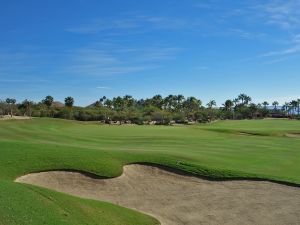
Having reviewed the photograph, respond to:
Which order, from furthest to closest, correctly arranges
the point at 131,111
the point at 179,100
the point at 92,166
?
the point at 179,100 → the point at 131,111 → the point at 92,166

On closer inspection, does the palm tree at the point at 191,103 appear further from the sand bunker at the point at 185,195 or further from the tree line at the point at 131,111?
the sand bunker at the point at 185,195

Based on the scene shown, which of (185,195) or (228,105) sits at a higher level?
(228,105)

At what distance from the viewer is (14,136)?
38469 millimetres

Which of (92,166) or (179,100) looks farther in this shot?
(179,100)

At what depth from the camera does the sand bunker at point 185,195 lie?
17297 mm

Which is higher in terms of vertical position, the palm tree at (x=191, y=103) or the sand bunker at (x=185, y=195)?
the palm tree at (x=191, y=103)

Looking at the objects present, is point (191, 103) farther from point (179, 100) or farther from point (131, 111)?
point (131, 111)

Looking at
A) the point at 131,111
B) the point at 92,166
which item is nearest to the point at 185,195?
the point at 92,166

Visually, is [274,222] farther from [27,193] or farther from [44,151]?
[44,151]

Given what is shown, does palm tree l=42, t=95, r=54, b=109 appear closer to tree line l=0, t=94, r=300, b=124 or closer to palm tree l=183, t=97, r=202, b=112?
tree line l=0, t=94, r=300, b=124

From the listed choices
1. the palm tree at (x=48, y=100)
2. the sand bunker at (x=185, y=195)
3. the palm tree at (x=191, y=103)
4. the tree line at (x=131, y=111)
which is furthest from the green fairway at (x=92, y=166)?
the palm tree at (x=191, y=103)

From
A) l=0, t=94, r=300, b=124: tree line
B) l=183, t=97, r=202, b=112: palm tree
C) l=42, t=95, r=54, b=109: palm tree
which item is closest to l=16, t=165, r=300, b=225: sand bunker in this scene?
l=0, t=94, r=300, b=124: tree line

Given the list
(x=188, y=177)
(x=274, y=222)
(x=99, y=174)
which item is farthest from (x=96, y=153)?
(x=274, y=222)

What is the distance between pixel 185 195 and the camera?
20406 mm
